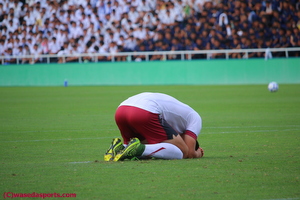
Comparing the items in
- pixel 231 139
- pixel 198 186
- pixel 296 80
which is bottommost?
pixel 296 80

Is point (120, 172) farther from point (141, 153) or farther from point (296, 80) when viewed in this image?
point (296, 80)

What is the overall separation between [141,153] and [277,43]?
75.7 feet

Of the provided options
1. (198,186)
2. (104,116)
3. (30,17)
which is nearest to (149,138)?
(198,186)

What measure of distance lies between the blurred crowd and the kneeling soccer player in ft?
73.2

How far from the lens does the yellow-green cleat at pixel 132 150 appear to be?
7.21m

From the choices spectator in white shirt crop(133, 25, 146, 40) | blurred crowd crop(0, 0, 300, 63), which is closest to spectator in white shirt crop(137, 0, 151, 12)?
blurred crowd crop(0, 0, 300, 63)

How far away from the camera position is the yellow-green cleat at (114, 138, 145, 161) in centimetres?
721

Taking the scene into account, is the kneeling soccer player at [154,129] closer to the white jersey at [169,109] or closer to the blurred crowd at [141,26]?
the white jersey at [169,109]

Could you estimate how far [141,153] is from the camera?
7.34 meters

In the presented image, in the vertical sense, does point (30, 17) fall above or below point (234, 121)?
above

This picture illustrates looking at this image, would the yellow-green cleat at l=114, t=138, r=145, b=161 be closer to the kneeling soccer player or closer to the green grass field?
the kneeling soccer player

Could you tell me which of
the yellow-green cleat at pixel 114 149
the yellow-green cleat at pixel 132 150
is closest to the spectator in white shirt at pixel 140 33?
the yellow-green cleat at pixel 114 149

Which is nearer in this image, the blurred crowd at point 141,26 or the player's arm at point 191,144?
the player's arm at point 191,144

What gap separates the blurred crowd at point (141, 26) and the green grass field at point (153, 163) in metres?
14.8
